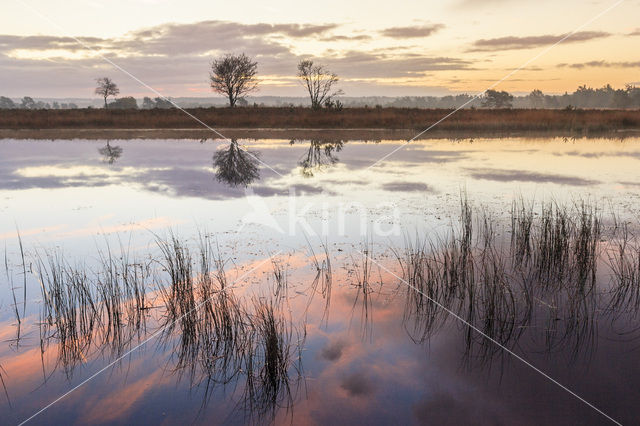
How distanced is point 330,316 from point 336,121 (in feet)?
115

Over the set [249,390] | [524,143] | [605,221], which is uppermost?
[524,143]

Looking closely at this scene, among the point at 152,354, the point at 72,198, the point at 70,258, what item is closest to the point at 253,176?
the point at 72,198

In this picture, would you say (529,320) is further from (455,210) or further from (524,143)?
(524,143)

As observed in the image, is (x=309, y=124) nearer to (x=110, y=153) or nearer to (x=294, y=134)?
(x=294, y=134)

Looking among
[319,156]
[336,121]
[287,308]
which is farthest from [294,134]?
[287,308]

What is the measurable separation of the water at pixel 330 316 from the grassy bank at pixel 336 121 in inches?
850

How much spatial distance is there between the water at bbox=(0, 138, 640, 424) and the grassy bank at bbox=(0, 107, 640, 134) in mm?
21592

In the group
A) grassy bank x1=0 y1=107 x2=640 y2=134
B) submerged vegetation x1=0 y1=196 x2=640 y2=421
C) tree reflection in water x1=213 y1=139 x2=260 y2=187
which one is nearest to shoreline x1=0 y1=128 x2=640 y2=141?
grassy bank x1=0 y1=107 x2=640 y2=134

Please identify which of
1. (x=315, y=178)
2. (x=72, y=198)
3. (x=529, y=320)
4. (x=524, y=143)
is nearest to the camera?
(x=529, y=320)

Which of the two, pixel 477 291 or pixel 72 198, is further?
pixel 72 198

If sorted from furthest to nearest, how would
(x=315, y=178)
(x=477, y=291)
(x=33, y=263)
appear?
(x=315, y=178) → (x=33, y=263) → (x=477, y=291)

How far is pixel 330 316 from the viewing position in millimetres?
6438

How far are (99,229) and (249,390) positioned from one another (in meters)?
7.48

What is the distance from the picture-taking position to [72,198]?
1405cm
